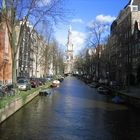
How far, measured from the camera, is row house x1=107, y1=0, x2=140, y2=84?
75000mm

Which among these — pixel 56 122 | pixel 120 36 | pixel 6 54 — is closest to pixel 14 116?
pixel 56 122

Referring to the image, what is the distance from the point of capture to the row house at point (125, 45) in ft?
246

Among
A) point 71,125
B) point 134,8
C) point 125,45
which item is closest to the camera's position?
point 71,125

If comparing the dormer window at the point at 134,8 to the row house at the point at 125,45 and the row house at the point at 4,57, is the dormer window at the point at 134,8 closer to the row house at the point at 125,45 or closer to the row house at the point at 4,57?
the row house at the point at 125,45

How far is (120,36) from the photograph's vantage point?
7675 centimetres

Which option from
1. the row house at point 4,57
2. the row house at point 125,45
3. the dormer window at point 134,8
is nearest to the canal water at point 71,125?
the row house at point 4,57

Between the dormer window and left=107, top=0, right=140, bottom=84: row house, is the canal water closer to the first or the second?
left=107, top=0, right=140, bottom=84: row house

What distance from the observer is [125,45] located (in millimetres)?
73625

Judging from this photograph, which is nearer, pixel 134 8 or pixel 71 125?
pixel 71 125

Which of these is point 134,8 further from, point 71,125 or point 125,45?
point 71,125

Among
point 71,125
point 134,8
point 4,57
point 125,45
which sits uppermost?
point 134,8

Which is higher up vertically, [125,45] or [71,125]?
[125,45]

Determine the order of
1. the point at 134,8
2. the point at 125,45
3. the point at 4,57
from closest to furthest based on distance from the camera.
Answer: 1. the point at 4,57
2. the point at 125,45
3. the point at 134,8

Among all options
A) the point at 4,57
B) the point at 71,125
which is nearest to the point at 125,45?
the point at 4,57
